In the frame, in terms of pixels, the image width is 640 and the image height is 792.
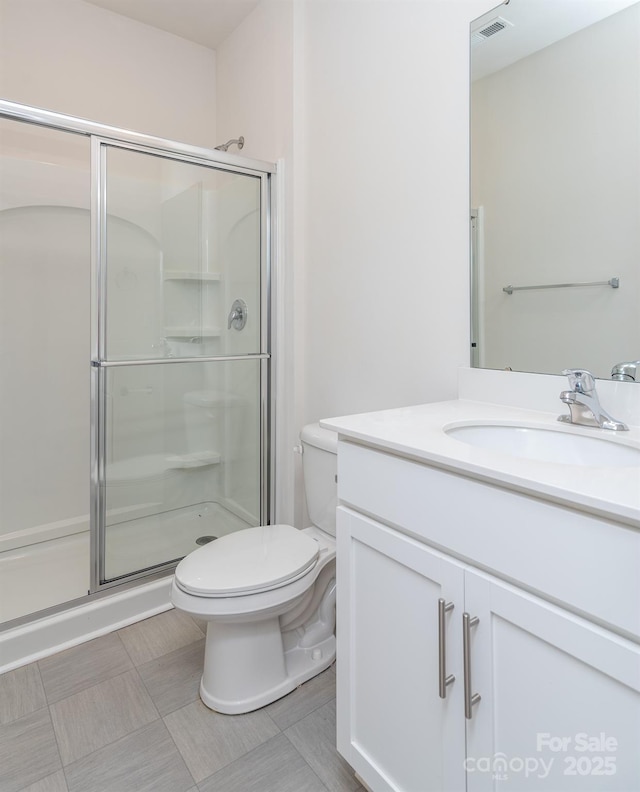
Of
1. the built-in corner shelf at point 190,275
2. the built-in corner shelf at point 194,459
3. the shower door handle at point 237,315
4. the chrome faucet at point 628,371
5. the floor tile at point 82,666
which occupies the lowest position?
the floor tile at point 82,666

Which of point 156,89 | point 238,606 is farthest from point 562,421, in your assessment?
point 156,89

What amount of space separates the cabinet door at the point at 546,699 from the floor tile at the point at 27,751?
1.05 m

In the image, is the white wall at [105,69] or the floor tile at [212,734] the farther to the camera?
the white wall at [105,69]

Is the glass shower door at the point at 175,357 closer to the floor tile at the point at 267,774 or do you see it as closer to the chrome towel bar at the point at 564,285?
the floor tile at the point at 267,774

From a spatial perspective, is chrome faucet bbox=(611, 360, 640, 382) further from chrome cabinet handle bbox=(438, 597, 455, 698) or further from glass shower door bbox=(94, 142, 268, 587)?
glass shower door bbox=(94, 142, 268, 587)

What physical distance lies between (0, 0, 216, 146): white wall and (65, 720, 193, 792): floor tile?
2.46m

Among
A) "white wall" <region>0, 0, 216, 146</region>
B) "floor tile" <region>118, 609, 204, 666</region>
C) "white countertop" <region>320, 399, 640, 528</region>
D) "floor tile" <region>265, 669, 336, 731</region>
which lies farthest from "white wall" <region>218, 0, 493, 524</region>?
"floor tile" <region>265, 669, 336, 731</region>

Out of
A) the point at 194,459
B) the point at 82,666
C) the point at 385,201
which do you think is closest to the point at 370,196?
the point at 385,201

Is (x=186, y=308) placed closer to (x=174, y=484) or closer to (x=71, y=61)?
(x=174, y=484)

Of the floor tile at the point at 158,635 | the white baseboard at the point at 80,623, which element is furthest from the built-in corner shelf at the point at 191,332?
the floor tile at the point at 158,635

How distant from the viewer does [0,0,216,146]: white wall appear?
214 cm

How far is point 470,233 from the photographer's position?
1387 mm

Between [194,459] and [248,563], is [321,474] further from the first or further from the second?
[194,459]

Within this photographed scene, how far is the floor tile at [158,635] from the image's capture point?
1641mm
